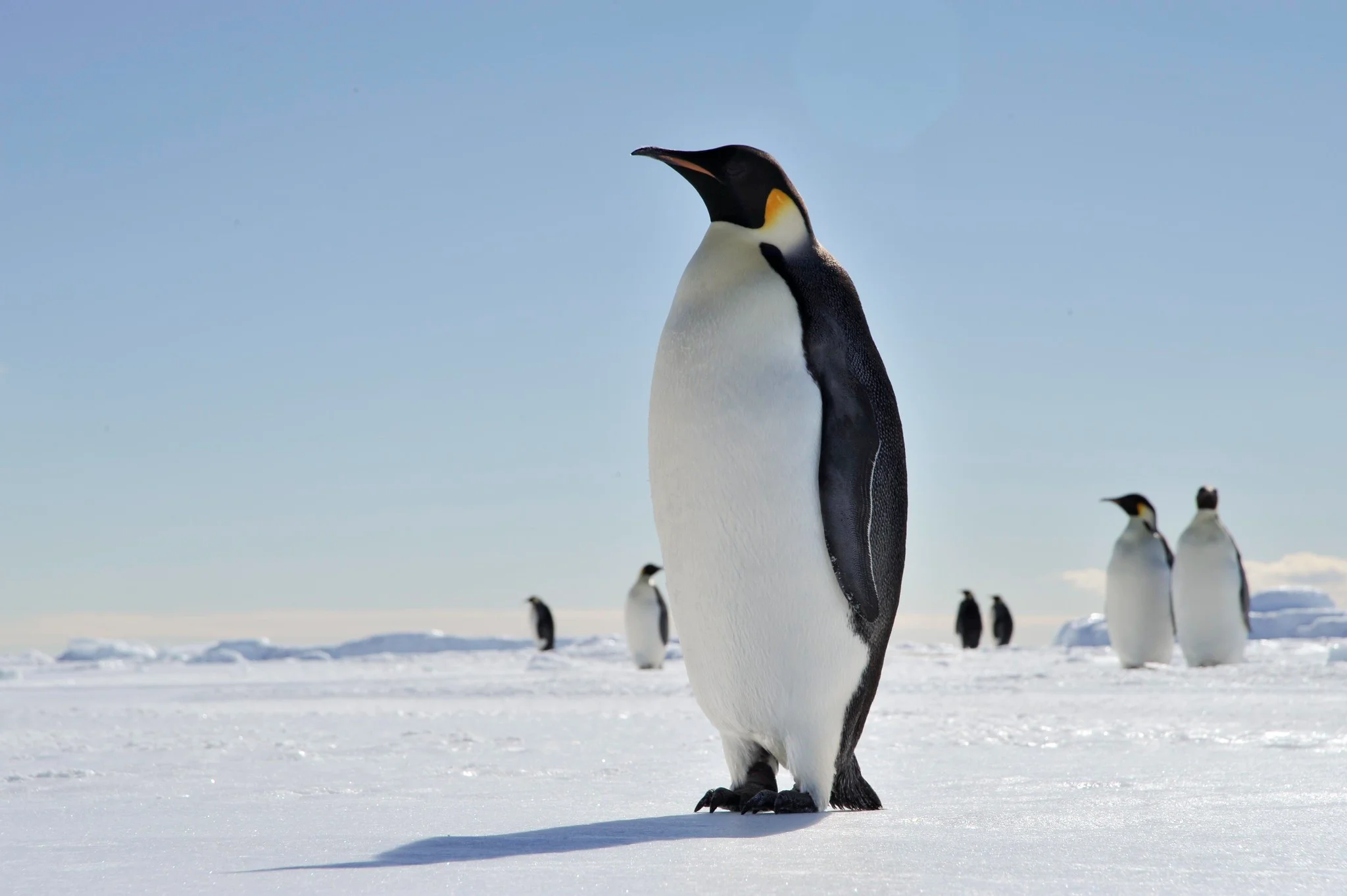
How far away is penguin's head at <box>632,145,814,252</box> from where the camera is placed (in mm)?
3188

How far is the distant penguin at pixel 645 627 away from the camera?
18.0m

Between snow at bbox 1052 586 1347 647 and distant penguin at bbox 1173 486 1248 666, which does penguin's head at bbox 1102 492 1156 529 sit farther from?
snow at bbox 1052 586 1347 647

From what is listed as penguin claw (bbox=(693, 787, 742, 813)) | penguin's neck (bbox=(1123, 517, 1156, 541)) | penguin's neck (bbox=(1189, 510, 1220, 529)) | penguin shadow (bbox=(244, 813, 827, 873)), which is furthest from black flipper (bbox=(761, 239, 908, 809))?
penguin's neck (bbox=(1123, 517, 1156, 541))

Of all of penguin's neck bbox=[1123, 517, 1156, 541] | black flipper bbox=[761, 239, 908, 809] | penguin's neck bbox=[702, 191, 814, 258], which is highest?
penguin's neck bbox=[702, 191, 814, 258]

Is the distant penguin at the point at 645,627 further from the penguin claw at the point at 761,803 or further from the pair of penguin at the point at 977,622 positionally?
the penguin claw at the point at 761,803

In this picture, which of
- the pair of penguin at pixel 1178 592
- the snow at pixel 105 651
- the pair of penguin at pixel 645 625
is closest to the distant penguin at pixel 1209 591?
the pair of penguin at pixel 1178 592

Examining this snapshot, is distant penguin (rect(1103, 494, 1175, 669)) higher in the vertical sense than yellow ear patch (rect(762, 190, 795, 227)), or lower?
lower

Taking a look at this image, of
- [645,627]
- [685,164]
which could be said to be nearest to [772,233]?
[685,164]

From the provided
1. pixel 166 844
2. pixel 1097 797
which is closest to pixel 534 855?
pixel 166 844

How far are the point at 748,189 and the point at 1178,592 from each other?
10.6 metres

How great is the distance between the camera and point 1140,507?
509 inches

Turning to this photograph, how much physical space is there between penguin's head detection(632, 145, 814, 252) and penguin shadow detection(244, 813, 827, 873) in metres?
1.49

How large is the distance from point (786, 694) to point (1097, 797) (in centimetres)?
76

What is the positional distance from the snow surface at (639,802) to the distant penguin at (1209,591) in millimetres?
5036
